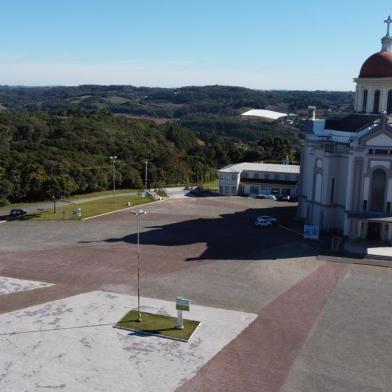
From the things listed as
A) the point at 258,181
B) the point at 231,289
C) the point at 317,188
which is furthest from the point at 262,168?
the point at 231,289

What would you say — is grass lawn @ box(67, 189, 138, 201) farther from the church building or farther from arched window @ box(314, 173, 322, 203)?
arched window @ box(314, 173, 322, 203)

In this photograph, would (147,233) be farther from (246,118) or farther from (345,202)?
(246,118)

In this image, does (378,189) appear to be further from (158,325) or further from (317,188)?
(158,325)

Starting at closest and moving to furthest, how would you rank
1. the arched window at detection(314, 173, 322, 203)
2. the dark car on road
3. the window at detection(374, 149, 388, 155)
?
the window at detection(374, 149, 388, 155) < the arched window at detection(314, 173, 322, 203) < the dark car on road

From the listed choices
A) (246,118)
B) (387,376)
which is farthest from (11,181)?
(246,118)

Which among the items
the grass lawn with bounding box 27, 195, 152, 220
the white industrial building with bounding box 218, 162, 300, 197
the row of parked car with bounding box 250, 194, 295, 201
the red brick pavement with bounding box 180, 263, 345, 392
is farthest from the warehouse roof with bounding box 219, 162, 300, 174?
the red brick pavement with bounding box 180, 263, 345, 392

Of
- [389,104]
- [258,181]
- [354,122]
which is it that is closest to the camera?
[389,104]
